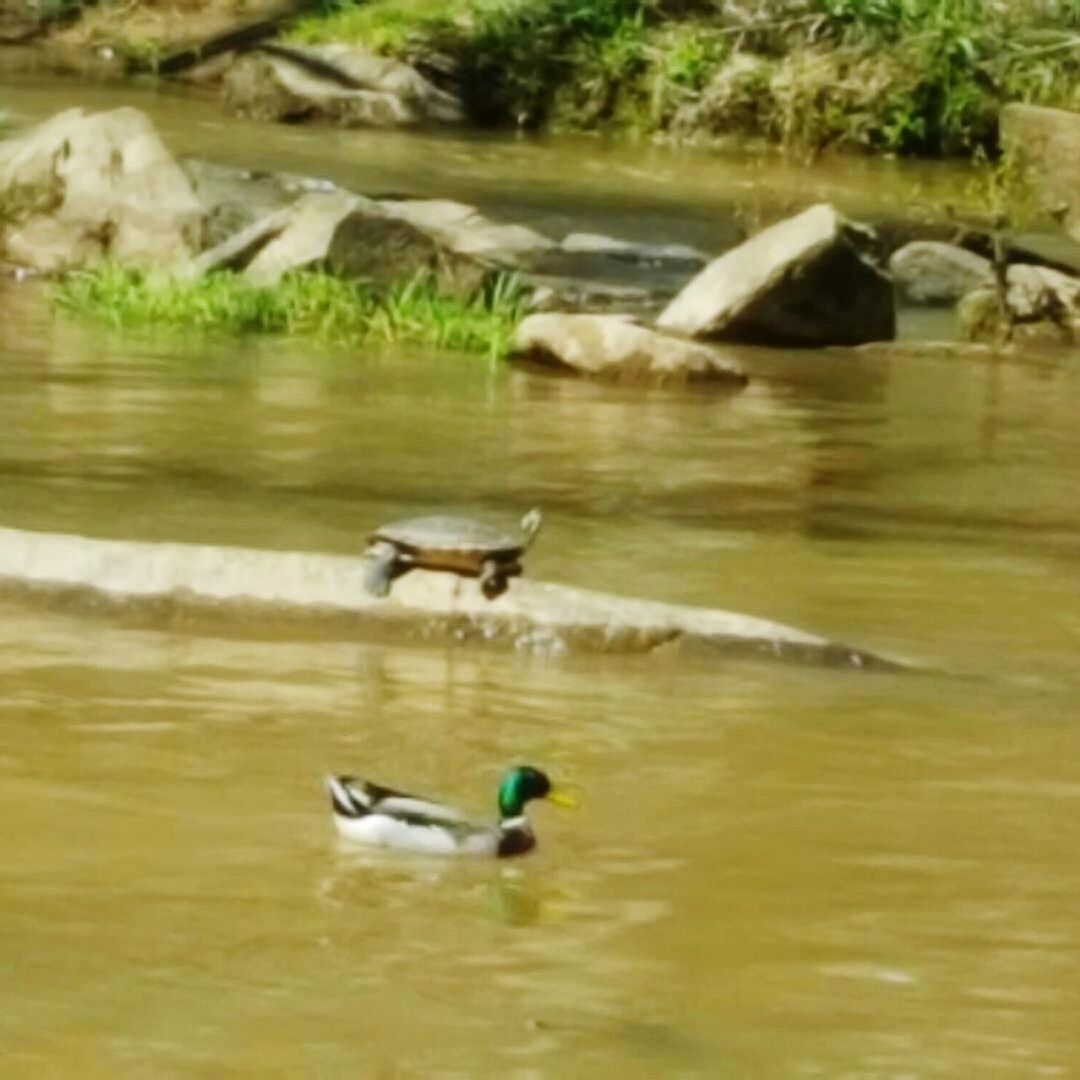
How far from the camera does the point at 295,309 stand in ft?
49.9

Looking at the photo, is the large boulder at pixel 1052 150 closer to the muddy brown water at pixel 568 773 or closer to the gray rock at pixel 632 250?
the gray rock at pixel 632 250

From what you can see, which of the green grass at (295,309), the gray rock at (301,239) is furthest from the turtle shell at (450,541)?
the gray rock at (301,239)

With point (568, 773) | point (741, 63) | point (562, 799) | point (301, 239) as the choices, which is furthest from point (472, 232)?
point (562, 799)

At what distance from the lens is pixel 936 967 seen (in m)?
6.01

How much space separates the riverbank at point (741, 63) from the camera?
25.3 meters

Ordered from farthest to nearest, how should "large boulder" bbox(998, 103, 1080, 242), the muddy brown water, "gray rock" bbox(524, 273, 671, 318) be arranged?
"large boulder" bbox(998, 103, 1080, 242) < "gray rock" bbox(524, 273, 671, 318) < the muddy brown water

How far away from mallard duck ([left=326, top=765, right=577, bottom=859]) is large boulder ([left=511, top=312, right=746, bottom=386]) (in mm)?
7642

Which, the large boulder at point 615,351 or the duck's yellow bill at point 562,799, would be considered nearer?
the duck's yellow bill at point 562,799

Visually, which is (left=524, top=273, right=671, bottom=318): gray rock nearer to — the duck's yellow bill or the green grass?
the green grass

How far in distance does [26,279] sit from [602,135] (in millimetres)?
11187

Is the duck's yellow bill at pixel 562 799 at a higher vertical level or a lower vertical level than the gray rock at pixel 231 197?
higher

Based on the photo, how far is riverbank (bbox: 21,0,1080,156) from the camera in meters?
25.3

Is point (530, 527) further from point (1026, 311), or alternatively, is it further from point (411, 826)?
point (1026, 311)

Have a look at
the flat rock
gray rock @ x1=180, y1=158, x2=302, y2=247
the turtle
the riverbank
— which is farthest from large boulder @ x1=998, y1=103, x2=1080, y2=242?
the turtle
